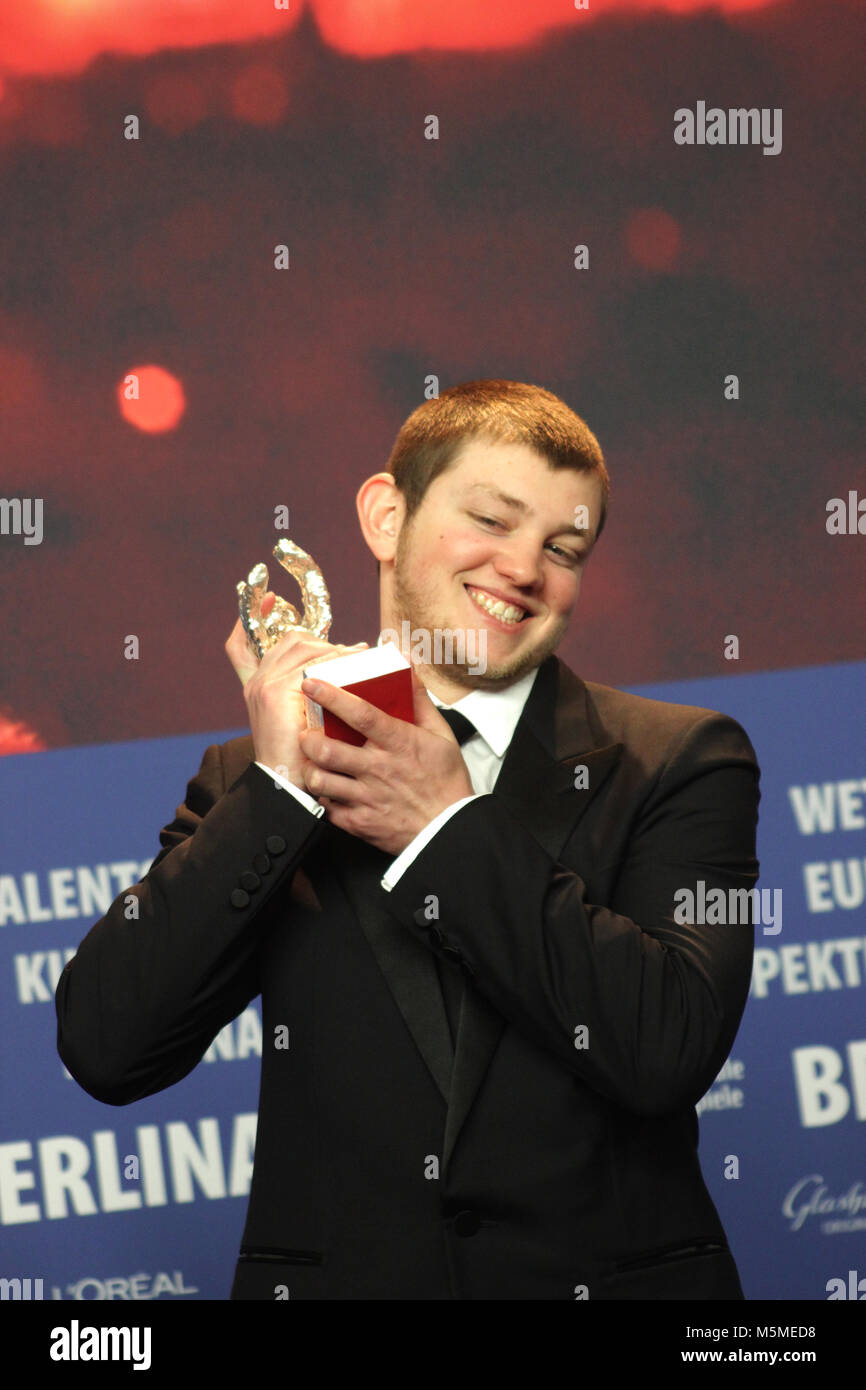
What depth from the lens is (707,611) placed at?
11.4 ft

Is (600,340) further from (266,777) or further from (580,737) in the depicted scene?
(266,777)

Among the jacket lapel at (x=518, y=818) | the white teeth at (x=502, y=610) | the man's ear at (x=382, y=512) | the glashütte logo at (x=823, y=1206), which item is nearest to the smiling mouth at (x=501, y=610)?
the white teeth at (x=502, y=610)

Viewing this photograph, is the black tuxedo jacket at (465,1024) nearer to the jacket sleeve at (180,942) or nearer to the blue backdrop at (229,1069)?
the jacket sleeve at (180,942)

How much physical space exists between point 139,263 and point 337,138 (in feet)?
1.76

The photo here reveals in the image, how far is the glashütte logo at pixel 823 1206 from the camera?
3312mm

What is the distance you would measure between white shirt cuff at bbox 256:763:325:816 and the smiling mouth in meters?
0.33

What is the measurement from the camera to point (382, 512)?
202 cm

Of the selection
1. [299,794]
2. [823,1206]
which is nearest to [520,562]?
[299,794]

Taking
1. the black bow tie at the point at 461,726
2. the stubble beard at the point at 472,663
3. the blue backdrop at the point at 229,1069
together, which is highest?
the stubble beard at the point at 472,663

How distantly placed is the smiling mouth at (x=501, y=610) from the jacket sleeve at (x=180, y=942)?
1.16 feet

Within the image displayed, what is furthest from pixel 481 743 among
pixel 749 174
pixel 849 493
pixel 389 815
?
pixel 749 174

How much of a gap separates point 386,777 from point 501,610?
0.32 m

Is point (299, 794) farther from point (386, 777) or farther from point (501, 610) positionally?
point (501, 610)

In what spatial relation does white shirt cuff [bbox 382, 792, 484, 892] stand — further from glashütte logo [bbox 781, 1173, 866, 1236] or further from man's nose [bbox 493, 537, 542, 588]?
glashütte logo [bbox 781, 1173, 866, 1236]
